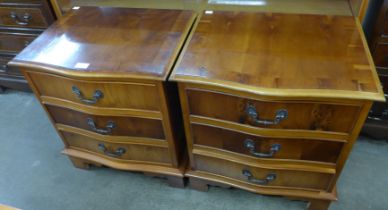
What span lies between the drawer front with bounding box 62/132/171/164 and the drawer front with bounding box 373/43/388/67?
0.92 metres

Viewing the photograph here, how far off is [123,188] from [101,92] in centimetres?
55

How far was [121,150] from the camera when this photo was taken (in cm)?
124

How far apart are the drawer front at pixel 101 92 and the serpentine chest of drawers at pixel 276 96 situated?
124 mm

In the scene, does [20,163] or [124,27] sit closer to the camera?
[124,27]

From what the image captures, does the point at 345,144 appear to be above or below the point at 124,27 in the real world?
below

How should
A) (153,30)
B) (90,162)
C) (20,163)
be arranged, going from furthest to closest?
(20,163)
(90,162)
(153,30)

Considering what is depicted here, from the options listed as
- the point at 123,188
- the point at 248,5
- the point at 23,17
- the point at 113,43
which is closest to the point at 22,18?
the point at 23,17

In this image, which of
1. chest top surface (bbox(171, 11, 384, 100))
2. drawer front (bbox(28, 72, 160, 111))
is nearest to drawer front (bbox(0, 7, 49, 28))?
drawer front (bbox(28, 72, 160, 111))

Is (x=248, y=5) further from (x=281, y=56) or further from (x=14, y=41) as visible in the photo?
(x=14, y=41)

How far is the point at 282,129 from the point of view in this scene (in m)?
0.93

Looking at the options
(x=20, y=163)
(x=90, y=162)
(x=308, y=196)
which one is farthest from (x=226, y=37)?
(x=20, y=163)

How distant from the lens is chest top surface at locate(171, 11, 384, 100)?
820 mm

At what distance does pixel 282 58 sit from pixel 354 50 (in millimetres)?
229

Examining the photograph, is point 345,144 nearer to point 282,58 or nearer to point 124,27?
point 282,58
